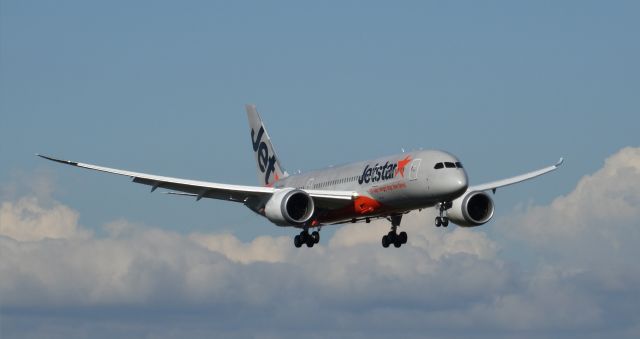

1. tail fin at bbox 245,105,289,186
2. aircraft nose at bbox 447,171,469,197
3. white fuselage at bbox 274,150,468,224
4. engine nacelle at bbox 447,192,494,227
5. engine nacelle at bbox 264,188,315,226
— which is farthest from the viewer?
tail fin at bbox 245,105,289,186

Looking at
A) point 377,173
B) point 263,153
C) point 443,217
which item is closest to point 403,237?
point 377,173

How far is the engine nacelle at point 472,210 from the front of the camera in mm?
83938

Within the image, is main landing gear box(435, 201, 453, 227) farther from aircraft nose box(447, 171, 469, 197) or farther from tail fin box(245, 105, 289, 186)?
tail fin box(245, 105, 289, 186)

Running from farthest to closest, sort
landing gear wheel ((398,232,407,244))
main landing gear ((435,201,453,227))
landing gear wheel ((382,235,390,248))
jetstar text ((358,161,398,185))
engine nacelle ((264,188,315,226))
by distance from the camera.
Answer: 1. landing gear wheel ((382,235,390,248))
2. landing gear wheel ((398,232,407,244))
3. engine nacelle ((264,188,315,226))
4. jetstar text ((358,161,398,185))
5. main landing gear ((435,201,453,227))

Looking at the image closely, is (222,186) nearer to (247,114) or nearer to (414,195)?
(414,195)

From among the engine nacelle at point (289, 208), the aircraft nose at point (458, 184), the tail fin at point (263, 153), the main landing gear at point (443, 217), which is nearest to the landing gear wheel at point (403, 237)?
the engine nacelle at point (289, 208)

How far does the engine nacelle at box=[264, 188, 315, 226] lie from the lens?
81.8 metres

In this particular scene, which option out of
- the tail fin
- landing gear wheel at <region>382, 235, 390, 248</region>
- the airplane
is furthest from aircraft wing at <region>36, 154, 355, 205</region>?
the tail fin

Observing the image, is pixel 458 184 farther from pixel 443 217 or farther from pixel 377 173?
pixel 377 173

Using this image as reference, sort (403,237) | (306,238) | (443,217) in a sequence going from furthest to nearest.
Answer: (403,237) → (306,238) → (443,217)

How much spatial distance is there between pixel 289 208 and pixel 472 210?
9.99m

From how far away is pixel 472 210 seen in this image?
8425cm

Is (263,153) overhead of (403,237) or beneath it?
overhead

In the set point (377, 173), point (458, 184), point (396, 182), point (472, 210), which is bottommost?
point (458, 184)
